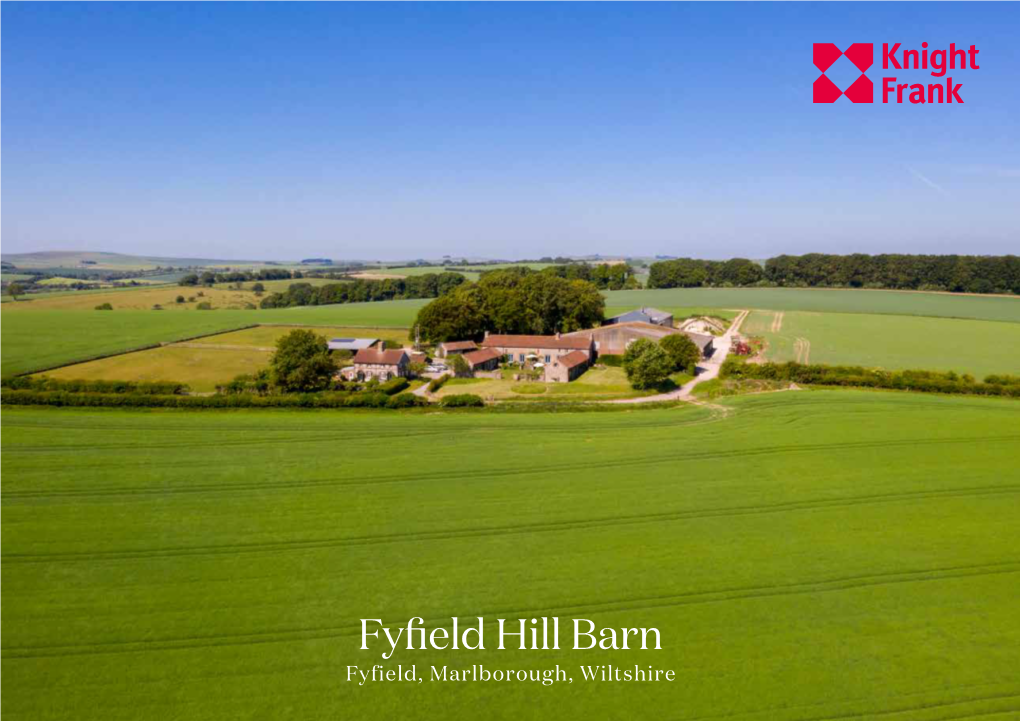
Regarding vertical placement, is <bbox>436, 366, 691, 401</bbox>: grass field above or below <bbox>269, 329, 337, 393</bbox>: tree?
below

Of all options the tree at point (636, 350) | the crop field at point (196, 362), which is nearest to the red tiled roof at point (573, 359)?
the tree at point (636, 350)

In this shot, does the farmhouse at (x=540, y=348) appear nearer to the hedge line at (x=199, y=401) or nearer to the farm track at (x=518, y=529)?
the hedge line at (x=199, y=401)

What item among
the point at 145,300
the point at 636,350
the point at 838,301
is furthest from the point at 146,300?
the point at 838,301

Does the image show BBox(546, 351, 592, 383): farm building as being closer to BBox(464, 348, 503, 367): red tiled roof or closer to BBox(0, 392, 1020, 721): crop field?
BBox(464, 348, 503, 367): red tiled roof

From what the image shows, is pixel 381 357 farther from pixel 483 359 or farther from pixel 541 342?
pixel 541 342

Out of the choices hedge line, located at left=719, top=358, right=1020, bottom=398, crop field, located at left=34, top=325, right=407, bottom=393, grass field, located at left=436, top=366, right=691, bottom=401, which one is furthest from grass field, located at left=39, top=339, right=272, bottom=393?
hedge line, located at left=719, top=358, right=1020, bottom=398

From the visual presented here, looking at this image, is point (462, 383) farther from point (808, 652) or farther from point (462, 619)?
point (808, 652)
